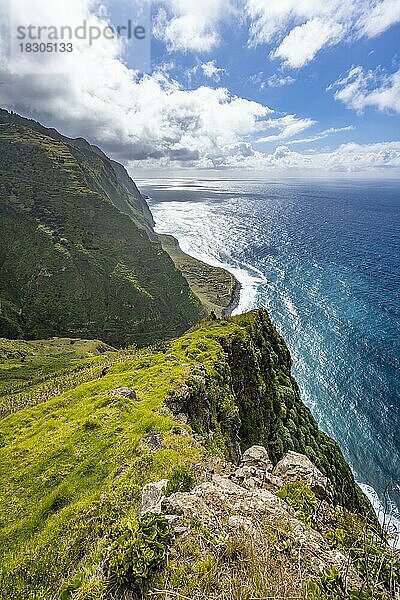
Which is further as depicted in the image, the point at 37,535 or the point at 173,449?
the point at 173,449

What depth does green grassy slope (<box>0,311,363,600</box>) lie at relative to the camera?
51.7 ft

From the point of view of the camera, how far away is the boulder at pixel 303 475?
19.7 metres

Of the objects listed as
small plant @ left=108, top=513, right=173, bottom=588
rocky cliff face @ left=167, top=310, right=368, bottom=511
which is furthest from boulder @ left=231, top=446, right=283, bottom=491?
rocky cliff face @ left=167, top=310, right=368, bottom=511

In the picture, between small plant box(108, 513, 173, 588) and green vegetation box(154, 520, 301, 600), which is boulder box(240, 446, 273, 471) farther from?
small plant box(108, 513, 173, 588)

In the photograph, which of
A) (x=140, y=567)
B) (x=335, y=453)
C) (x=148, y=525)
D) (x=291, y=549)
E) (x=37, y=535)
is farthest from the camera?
(x=335, y=453)

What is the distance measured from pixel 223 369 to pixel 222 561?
3469 cm

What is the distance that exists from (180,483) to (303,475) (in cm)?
975

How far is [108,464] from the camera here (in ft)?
73.1

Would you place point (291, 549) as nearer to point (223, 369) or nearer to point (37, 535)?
point (37, 535)

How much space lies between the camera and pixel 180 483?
49.7ft

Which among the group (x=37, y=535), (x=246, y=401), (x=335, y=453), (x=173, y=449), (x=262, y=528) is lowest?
(x=335, y=453)

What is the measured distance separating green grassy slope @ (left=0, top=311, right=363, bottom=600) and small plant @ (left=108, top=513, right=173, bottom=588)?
0.77 metres

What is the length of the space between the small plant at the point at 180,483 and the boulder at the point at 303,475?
6756 millimetres

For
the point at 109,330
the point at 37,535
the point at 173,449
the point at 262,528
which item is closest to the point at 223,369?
the point at 173,449
